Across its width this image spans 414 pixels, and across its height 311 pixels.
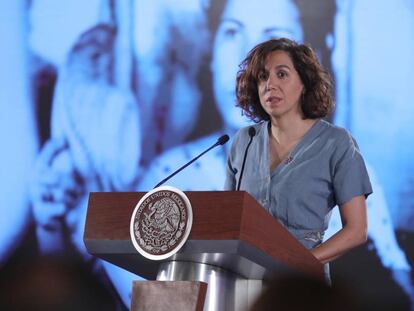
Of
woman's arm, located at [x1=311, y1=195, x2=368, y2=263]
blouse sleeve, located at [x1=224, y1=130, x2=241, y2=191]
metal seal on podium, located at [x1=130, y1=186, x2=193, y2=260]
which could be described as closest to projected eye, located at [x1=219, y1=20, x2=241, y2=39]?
blouse sleeve, located at [x1=224, y1=130, x2=241, y2=191]

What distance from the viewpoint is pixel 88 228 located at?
1.66 m

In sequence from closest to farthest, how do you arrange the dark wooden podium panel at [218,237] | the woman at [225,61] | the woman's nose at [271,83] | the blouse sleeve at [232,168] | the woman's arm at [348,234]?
the dark wooden podium panel at [218,237] → the woman's arm at [348,234] → the woman's nose at [271,83] → the blouse sleeve at [232,168] → the woman at [225,61]

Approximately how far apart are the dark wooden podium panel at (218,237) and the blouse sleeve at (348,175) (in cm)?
36

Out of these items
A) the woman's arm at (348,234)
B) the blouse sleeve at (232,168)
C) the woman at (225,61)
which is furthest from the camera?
the woman at (225,61)

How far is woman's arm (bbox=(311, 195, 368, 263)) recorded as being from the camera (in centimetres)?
198

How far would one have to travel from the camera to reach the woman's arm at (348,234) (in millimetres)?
1983

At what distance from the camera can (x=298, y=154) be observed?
2143 millimetres

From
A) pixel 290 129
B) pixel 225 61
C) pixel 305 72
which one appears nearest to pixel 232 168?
pixel 290 129

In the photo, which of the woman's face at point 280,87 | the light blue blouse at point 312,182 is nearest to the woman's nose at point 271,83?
the woman's face at point 280,87

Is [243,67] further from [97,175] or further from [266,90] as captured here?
[97,175]

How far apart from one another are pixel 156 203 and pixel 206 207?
0.12 metres

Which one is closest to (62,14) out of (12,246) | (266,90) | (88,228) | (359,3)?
(12,246)

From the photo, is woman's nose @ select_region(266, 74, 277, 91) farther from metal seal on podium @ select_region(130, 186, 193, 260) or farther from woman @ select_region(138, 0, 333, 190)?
woman @ select_region(138, 0, 333, 190)

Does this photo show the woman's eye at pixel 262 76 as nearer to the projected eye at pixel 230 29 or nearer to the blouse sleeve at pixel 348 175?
the blouse sleeve at pixel 348 175
